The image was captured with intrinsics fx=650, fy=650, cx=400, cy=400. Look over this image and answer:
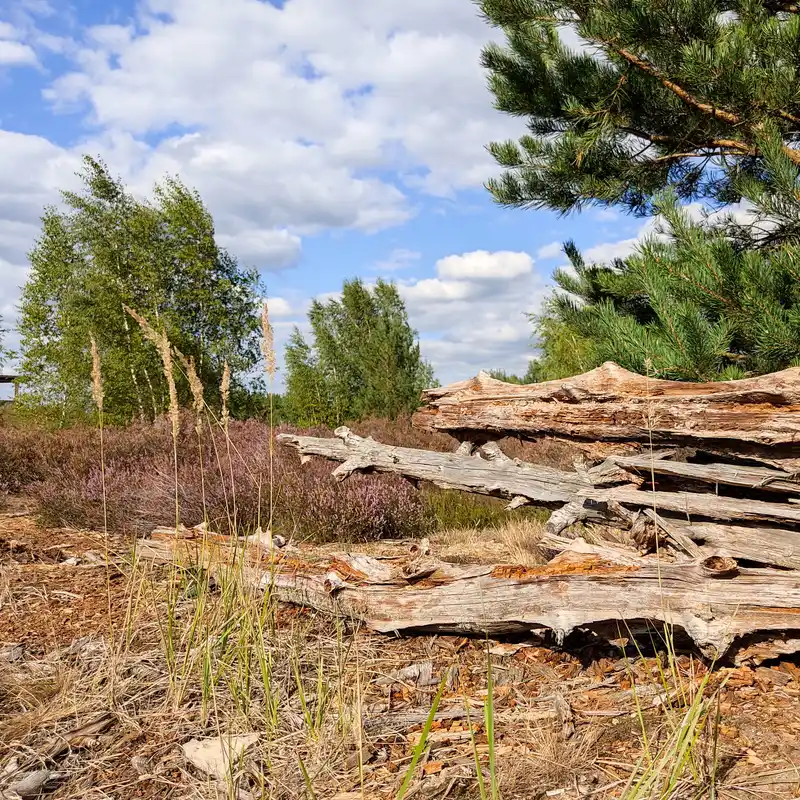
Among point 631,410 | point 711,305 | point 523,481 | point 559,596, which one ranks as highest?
point 711,305

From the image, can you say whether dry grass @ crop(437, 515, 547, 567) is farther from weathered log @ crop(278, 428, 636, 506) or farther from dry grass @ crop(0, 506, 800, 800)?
dry grass @ crop(0, 506, 800, 800)

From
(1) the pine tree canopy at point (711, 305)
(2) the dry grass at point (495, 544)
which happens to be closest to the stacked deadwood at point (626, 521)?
(2) the dry grass at point (495, 544)

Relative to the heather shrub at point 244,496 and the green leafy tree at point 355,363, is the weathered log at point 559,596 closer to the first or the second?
the heather shrub at point 244,496

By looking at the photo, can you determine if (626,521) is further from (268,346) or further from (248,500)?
(248,500)

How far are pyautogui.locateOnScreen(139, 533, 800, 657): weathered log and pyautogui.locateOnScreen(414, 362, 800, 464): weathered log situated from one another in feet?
2.40

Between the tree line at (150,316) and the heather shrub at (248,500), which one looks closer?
the heather shrub at (248,500)

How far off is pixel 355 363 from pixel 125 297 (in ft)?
24.9

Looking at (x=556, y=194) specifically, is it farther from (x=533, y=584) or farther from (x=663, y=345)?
(x=533, y=584)

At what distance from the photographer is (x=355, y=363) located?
21.9 m

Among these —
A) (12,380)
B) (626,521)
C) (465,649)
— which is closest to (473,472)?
(626,521)

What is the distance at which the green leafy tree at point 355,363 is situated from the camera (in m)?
17.9

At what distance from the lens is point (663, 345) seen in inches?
219

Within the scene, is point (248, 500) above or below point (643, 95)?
below

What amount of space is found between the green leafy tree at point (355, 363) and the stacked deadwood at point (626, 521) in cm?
1347
